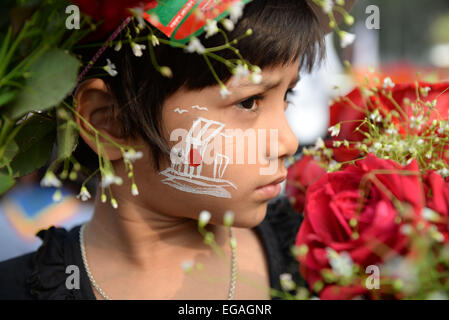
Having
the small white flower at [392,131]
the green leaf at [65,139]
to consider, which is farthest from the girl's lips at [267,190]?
the green leaf at [65,139]

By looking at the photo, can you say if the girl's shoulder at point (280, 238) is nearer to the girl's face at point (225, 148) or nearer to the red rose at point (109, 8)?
the girl's face at point (225, 148)

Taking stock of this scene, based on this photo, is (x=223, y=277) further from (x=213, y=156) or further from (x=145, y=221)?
(x=213, y=156)

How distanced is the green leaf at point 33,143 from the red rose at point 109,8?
0.70 feet

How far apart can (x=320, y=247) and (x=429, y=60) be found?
522 cm

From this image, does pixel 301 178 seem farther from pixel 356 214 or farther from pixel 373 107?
pixel 356 214

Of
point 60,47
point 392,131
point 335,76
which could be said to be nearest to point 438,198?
point 392,131

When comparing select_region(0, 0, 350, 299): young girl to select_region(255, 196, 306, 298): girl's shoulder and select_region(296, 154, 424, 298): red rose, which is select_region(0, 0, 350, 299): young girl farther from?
select_region(296, 154, 424, 298): red rose

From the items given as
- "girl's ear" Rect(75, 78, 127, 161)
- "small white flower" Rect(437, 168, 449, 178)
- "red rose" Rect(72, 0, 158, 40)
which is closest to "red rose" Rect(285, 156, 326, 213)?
"small white flower" Rect(437, 168, 449, 178)

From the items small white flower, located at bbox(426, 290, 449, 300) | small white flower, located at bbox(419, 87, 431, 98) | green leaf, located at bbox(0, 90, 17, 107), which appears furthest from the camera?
small white flower, located at bbox(419, 87, 431, 98)

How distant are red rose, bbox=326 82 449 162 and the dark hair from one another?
0.16 metres

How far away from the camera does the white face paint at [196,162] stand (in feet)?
2.64

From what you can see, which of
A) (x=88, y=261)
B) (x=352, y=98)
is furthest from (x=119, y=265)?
(x=352, y=98)

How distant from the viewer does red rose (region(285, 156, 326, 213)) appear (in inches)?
37.0
